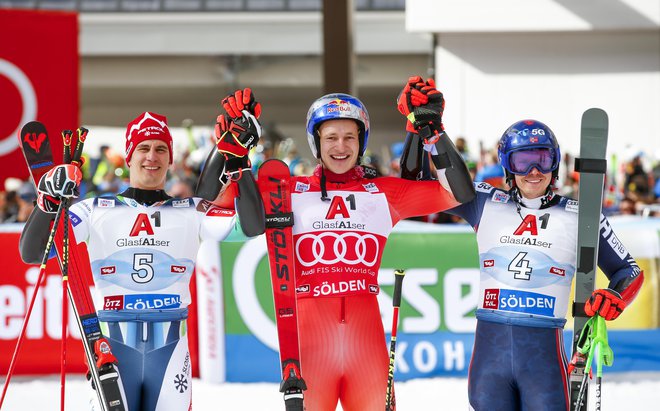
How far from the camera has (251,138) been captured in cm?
436

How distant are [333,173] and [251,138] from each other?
54cm

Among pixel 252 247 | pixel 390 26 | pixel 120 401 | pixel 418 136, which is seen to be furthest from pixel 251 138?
pixel 390 26

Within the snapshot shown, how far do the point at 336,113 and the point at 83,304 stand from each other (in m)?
1.44

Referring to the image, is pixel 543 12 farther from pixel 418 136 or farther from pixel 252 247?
pixel 418 136

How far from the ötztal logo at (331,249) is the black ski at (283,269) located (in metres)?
0.08

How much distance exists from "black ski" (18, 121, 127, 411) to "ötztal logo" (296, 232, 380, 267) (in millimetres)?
966

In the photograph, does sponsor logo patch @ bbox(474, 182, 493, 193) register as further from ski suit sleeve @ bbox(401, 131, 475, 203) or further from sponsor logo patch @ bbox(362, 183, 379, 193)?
sponsor logo patch @ bbox(362, 183, 379, 193)

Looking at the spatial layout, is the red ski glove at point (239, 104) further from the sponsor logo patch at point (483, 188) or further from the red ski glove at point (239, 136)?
the sponsor logo patch at point (483, 188)

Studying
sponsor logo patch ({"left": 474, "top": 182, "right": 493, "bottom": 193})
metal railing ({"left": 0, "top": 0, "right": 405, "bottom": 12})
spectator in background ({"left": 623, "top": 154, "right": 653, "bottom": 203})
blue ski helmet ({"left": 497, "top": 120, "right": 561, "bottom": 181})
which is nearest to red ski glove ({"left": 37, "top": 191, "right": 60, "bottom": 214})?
sponsor logo patch ({"left": 474, "top": 182, "right": 493, "bottom": 193})

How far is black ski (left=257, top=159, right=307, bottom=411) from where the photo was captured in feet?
14.2

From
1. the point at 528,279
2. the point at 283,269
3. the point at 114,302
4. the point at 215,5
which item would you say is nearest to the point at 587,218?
the point at 528,279

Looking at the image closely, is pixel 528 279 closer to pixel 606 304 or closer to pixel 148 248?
pixel 606 304

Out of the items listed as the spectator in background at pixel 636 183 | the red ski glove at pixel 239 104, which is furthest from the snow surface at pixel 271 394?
the spectator in background at pixel 636 183

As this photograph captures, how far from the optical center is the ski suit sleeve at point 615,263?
464cm
